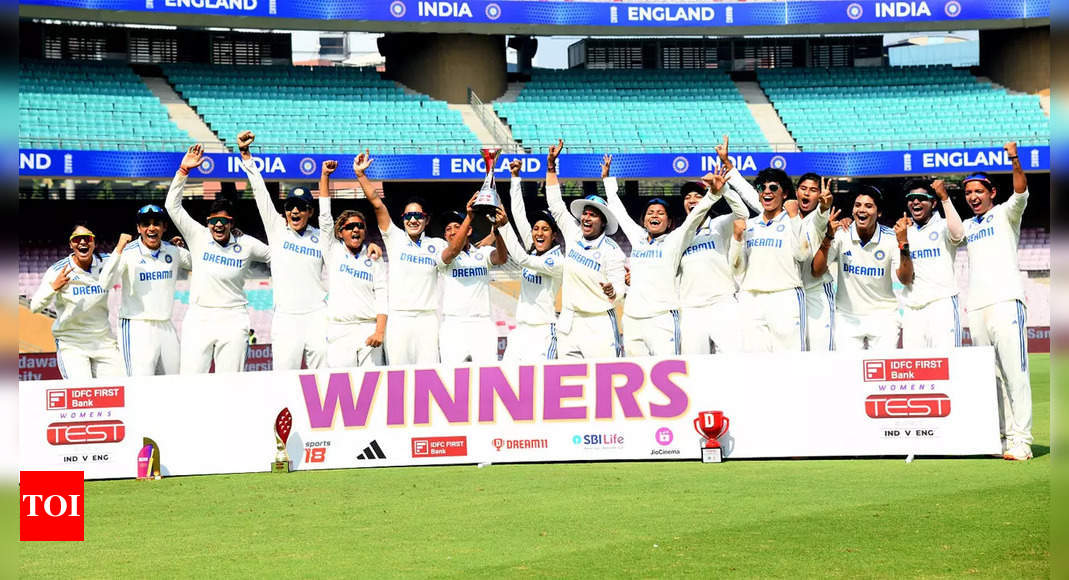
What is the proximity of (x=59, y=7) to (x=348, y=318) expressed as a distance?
21541 millimetres

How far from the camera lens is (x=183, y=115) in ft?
109

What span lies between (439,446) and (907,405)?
4.20m

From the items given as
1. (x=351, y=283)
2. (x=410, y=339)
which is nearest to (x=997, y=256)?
(x=410, y=339)

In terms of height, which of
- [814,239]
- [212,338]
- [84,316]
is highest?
[814,239]

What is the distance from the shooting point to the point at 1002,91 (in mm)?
38094

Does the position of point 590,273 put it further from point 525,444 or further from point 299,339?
point 299,339

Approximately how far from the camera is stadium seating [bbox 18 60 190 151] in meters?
29.9

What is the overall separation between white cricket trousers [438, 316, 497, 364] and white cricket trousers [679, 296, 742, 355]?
6.34 feet

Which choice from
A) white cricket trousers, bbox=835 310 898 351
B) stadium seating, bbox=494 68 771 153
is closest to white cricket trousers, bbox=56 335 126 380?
white cricket trousers, bbox=835 310 898 351

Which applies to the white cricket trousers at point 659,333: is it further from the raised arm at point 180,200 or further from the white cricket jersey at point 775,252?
the raised arm at point 180,200

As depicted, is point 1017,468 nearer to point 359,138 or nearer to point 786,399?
point 786,399

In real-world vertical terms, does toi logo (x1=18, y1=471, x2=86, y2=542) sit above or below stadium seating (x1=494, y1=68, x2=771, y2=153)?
below

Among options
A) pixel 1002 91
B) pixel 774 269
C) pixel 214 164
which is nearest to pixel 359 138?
pixel 214 164

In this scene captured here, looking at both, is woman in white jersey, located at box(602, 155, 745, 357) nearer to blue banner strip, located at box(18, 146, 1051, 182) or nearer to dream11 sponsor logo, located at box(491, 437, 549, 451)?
dream11 sponsor logo, located at box(491, 437, 549, 451)
